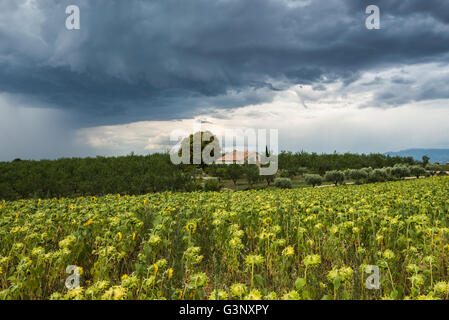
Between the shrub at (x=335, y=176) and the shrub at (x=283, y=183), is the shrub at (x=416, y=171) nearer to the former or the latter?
the shrub at (x=335, y=176)

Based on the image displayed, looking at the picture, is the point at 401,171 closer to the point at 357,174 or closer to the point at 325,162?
the point at 357,174

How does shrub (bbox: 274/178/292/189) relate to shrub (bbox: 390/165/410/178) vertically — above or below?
below

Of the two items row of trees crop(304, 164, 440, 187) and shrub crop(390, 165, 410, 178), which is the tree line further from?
shrub crop(390, 165, 410, 178)

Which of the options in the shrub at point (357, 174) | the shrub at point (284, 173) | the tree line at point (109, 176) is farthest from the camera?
the shrub at point (284, 173)

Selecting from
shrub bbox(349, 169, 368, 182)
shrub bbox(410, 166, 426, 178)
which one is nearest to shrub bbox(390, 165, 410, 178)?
shrub bbox(410, 166, 426, 178)

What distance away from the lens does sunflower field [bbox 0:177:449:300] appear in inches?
114

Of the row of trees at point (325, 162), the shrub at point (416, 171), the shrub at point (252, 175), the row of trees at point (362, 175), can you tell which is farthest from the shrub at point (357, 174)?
the shrub at point (252, 175)

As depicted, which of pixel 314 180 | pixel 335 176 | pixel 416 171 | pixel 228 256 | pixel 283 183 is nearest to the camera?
pixel 228 256

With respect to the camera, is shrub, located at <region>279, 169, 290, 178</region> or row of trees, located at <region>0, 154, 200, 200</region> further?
shrub, located at <region>279, 169, 290, 178</region>

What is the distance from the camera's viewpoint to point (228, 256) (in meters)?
4.28

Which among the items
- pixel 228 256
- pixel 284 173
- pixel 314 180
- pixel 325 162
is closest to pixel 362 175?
pixel 325 162

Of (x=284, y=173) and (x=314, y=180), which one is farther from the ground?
(x=284, y=173)

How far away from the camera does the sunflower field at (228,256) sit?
2902 mm
